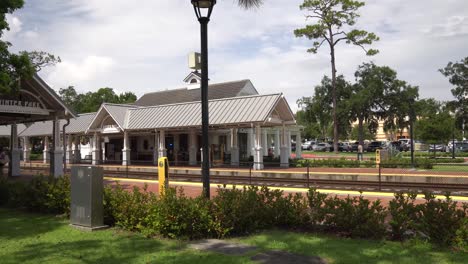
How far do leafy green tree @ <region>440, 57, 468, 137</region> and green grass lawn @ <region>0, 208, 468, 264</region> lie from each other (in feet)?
169

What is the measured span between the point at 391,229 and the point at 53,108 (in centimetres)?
1680

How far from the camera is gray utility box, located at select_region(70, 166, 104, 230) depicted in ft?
30.0

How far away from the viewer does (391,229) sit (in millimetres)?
7672

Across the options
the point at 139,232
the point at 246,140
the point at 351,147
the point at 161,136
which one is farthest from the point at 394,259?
the point at 351,147

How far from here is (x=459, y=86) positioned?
53094mm

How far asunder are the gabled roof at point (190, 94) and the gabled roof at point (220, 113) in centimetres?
780

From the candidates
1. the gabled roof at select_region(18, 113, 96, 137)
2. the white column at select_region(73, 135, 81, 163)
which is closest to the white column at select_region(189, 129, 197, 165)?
the gabled roof at select_region(18, 113, 96, 137)

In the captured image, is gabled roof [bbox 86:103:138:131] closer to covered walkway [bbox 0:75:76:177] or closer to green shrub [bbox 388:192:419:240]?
covered walkway [bbox 0:75:76:177]

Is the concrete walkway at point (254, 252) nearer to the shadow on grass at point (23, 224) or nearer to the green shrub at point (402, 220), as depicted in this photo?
the green shrub at point (402, 220)

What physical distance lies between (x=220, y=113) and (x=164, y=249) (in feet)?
76.9

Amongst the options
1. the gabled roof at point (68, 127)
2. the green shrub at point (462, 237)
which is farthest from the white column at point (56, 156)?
the green shrub at point (462, 237)

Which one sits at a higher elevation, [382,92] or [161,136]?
[382,92]

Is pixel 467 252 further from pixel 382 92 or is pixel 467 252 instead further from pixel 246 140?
pixel 382 92

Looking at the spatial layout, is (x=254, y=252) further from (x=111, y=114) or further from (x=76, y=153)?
(x=76, y=153)
